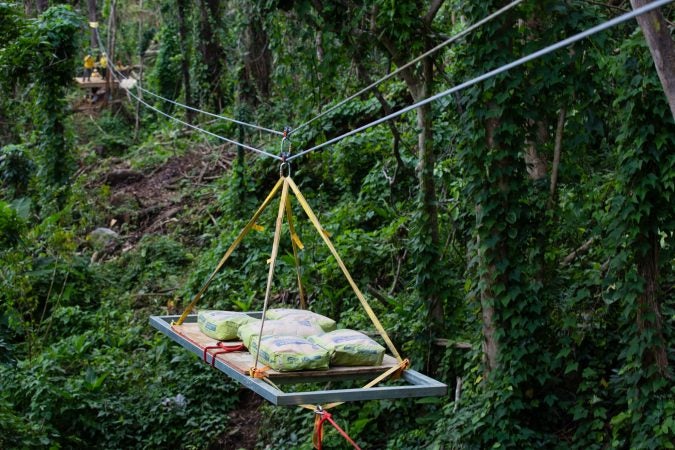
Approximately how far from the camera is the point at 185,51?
15539 mm

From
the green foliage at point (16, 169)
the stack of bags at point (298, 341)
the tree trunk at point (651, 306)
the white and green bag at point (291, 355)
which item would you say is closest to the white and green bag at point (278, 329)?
the stack of bags at point (298, 341)

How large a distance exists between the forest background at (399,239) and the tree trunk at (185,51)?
212 cm

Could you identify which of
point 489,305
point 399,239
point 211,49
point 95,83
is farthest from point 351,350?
point 95,83

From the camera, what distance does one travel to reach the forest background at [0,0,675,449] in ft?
18.7

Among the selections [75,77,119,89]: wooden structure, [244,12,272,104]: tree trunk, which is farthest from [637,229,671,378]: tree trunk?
[75,77,119,89]: wooden structure

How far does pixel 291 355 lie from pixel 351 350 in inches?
12.5

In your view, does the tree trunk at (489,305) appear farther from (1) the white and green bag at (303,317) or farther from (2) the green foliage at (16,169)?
(2) the green foliage at (16,169)

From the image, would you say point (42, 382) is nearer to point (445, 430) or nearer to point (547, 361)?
point (445, 430)

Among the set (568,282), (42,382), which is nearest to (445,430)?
(568,282)

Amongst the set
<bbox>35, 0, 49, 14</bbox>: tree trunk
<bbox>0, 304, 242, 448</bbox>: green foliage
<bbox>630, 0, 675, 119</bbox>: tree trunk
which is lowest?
<bbox>0, 304, 242, 448</bbox>: green foliage

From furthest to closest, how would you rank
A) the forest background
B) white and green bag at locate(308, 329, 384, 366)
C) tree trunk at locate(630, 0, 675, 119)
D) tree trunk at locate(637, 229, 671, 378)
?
the forest background, tree trunk at locate(637, 229, 671, 378), tree trunk at locate(630, 0, 675, 119), white and green bag at locate(308, 329, 384, 366)

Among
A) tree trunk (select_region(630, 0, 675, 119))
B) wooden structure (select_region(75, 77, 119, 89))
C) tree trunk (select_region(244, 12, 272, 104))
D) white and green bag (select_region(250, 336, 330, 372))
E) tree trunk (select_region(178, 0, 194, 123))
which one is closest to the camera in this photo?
white and green bag (select_region(250, 336, 330, 372))

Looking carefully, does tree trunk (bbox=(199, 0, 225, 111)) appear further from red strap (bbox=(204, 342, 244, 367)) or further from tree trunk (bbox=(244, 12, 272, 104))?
red strap (bbox=(204, 342, 244, 367))

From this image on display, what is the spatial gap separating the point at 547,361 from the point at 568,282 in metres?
0.70
